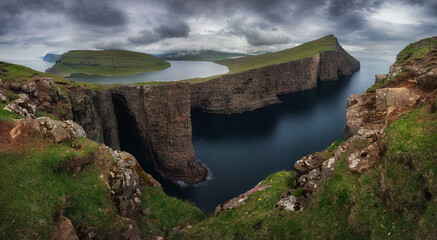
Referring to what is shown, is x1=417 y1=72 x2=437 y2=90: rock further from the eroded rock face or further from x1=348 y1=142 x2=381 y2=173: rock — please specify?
the eroded rock face


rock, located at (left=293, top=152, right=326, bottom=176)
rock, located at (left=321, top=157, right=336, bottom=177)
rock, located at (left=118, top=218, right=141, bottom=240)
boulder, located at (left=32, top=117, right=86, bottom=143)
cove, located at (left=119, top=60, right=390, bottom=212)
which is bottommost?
cove, located at (left=119, top=60, right=390, bottom=212)

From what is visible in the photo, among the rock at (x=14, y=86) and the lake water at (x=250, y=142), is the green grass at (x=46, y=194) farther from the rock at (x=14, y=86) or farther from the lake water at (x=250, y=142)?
the lake water at (x=250, y=142)

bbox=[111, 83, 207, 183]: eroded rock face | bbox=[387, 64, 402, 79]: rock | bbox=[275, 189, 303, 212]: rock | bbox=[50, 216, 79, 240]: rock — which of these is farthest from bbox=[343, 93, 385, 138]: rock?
bbox=[111, 83, 207, 183]: eroded rock face

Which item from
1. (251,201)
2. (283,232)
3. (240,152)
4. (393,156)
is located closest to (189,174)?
(240,152)

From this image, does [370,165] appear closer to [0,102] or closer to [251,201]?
[251,201]

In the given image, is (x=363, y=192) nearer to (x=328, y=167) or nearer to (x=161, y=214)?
(x=328, y=167)

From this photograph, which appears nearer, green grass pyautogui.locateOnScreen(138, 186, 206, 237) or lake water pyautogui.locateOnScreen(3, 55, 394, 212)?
green grass pyautogui.locateOnScreen(138, 186, 206, 237)

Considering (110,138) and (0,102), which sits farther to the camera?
(110,138)
